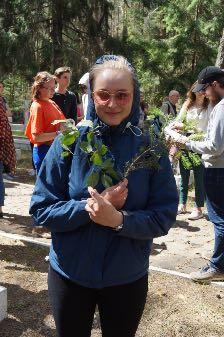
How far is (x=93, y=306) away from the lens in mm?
2031

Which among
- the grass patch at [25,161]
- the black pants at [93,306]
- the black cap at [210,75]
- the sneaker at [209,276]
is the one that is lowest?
the grass patch at [25,161]

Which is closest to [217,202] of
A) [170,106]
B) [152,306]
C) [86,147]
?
[152,306]

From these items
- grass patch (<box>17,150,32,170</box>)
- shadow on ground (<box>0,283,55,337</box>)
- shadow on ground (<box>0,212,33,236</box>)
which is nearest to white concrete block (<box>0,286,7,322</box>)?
shadow on ground (<box>0,283,55,337</box>)

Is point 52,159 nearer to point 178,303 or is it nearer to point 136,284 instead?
point 136,284

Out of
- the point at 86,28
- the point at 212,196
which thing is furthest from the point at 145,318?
the point at 86,28

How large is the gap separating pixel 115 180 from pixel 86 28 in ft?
49.5

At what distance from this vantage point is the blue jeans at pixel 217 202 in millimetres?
3895

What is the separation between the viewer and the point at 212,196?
155 inches

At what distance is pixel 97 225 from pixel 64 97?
438cm

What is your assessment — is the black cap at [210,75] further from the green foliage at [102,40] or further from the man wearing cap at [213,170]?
the green foliage at [102,40]

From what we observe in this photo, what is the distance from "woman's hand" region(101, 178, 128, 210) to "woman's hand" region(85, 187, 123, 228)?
0.03 meters

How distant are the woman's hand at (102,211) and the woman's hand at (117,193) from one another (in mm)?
26

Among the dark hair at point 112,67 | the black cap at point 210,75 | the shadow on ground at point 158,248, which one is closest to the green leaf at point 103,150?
the dark hair at point 112,67

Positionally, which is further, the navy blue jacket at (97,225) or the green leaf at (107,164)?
the navy blue jacket at (97,225)
